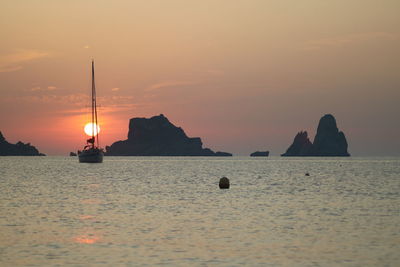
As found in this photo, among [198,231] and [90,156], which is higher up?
[90,156]

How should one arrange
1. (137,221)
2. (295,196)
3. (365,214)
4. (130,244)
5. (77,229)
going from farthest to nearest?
(295,196)
(365,214)
(137,221)
(77,229)
(130,244)

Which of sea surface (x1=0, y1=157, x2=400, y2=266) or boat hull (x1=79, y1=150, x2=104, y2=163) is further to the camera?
boat hull (x1=79, y1=150, x2=104, y2=163)

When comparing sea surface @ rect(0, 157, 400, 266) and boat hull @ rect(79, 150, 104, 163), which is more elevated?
boat hull @ rect(79, 150, 104, 163)

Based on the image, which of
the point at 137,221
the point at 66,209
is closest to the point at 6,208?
the point at 66,209

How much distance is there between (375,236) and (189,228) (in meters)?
12.1

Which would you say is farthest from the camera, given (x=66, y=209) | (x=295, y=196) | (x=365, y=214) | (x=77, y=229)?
(x=295, y=196)

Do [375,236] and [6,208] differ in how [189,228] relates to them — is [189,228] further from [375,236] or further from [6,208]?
[6,208]

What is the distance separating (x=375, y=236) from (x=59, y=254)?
19.3 metres

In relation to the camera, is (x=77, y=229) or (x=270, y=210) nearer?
(x=77, y=229)

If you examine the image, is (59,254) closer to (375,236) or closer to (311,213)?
(375,236)

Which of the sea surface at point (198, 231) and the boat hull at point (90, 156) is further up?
the boat hull at point (90, 156)

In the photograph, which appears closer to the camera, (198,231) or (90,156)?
(198,231)

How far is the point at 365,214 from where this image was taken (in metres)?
54.8

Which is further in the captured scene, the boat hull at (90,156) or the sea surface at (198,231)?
the boat hull at (90,156)
